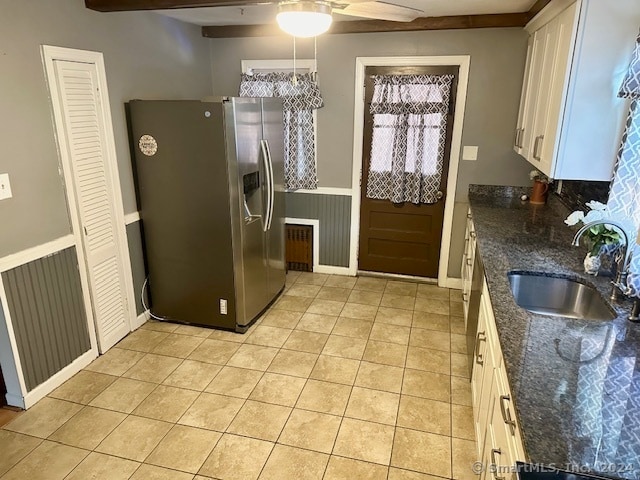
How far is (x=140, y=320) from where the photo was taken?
3449 mm

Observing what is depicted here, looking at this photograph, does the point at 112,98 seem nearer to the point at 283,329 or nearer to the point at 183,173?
the point at 183,173

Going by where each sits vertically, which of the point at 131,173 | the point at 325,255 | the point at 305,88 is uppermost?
the point at 305,88

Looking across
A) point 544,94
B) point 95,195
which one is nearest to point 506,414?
point 544,94

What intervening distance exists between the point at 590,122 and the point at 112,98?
2.95 metres

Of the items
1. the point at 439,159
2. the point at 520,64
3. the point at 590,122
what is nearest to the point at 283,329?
the point at 439,159

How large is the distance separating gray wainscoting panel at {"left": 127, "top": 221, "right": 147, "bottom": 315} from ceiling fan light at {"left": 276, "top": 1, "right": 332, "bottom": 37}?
2103mm

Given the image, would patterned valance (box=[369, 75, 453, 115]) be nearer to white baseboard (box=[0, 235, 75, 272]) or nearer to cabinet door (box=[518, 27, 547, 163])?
cabinet door (box=[518, 27, 547, 163])

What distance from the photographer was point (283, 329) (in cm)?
341

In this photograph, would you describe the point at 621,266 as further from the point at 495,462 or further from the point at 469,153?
the point at 469,153

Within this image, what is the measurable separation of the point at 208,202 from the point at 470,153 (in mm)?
2337

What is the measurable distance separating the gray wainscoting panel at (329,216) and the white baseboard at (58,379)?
89.9 inches

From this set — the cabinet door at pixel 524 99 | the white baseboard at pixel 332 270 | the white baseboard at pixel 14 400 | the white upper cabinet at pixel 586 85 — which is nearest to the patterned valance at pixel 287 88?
the white baseboard at pixel 332 270

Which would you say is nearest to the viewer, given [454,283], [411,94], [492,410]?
[492,410]

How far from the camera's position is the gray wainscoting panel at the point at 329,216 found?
433 centimetres
